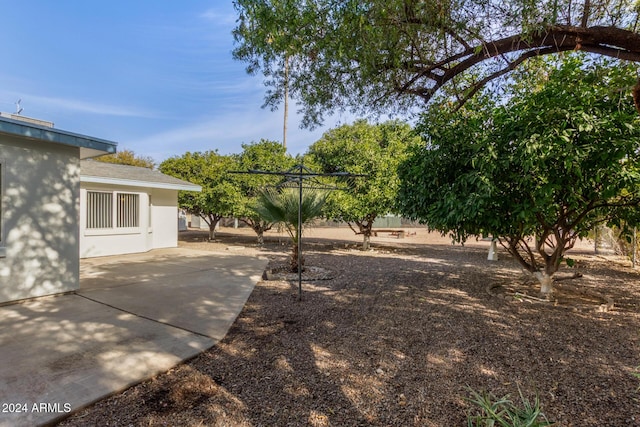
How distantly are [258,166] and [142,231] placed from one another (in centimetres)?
523

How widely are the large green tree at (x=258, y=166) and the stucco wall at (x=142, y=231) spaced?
2.76 meters

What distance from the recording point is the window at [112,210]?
10.3 m

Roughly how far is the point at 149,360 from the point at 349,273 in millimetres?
5481

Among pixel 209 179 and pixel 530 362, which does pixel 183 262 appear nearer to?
pixel 209 179

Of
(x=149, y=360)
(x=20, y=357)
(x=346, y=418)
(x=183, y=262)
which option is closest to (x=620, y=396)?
(x=346, y=418)

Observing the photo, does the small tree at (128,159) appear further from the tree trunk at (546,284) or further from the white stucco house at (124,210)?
the tree trunk at (546,284)

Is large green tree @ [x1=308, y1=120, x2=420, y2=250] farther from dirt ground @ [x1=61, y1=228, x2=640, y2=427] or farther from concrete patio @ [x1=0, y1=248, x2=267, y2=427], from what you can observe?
dirt ground @ [x1=61, y1=228, x2=640, y2=427]

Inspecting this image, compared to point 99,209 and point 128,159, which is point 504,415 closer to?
point 99,209

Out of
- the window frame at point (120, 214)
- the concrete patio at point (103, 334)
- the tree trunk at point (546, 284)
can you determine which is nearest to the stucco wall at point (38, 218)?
the concrete patio at point (103, 334)

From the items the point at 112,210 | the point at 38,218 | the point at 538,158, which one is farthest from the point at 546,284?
the point at 112,210

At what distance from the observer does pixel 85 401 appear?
8.11ft

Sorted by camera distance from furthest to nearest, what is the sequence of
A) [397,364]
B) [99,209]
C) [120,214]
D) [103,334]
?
[120,214] < [99,209] < [103,334] < [397,364]

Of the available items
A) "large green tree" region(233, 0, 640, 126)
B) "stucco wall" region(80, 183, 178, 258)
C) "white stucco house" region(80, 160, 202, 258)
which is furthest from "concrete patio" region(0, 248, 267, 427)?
"large green tree" region(233, 0, 640, 126)

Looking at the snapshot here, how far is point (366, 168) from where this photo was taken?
13031 mm
